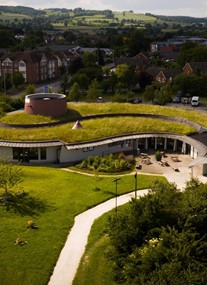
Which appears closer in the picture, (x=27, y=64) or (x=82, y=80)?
(x=82, y=80)

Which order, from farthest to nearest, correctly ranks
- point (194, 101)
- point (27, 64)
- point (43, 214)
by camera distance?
point (27, 64), point (194, 101), point (43, 214)

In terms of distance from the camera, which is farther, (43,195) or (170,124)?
(170,124)

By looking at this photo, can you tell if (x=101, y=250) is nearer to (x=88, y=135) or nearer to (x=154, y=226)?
(x=154, y=226)

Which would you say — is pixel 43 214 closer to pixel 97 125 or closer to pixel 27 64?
pixel 97 125

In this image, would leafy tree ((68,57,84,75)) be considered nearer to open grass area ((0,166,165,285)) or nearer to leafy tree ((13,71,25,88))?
leafy tree ((13,71,25,88))

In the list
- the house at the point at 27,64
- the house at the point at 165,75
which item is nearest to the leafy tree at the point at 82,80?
the house at the point at 27,64

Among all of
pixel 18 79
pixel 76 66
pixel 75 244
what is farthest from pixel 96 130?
pixel 76 66

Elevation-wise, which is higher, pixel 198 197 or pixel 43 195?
pixel 198 197

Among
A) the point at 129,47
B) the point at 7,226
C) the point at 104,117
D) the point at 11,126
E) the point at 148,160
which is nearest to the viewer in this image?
the point at 7,226

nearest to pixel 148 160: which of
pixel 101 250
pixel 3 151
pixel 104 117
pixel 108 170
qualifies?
pixel 108 170
